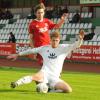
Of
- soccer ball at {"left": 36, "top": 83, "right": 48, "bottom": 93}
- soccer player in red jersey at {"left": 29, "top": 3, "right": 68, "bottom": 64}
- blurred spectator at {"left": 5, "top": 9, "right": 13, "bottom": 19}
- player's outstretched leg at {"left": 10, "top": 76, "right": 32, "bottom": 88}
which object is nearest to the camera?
player's outstretched leg at {"left": 10, "top": 76, "right": 32, "bottom": 88}

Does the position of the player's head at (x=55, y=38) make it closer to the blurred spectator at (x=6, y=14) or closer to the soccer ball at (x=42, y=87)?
the soccer ball at (x=42, y=87)

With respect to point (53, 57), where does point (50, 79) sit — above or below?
below

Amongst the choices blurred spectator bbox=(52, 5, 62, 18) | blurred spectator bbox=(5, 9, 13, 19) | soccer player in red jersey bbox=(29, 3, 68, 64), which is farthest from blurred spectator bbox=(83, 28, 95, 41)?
soccer player in red jersey bbox=(29, 3, 68, 64)

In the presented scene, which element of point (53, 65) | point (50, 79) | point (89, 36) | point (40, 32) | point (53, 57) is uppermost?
point (40, 32)

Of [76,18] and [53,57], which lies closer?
[53,57]

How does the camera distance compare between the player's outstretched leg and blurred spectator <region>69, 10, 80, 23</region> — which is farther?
blurred spectator <region>69, 10, 80, 23</region>

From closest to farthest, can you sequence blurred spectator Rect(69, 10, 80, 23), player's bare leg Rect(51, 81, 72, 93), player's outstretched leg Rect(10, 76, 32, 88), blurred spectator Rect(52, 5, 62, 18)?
player's outstretched leg Rect(10, 76, 32, 88)
player's bare leg Rect(51, 81, 72, 93)
blurred spectator Rect(69, 10, 80, 23)
blurred spectator Rect(52, 5, 62, 18)

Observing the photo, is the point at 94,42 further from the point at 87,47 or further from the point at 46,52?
the point at 46,52

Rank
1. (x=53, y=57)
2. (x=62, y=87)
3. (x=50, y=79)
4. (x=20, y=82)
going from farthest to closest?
(x=53, y=57)
(x=50, y=79)
(x=62, y=87)
(x=20, y=82)

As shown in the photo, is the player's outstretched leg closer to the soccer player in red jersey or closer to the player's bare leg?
the player's bare leg

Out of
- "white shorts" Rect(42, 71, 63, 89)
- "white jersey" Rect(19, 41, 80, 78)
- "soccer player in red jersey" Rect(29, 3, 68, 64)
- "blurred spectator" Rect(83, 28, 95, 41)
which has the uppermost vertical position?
"soccer player in red jersey" Rect(29, 3, 68, 64)

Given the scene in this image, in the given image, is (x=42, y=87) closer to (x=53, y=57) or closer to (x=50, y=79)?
(x=50, y=79)

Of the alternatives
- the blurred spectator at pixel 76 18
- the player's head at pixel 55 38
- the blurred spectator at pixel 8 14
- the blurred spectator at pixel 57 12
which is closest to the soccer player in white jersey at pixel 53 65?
the player's head at pixel 55 38

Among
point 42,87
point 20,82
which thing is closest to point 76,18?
point 42,87
